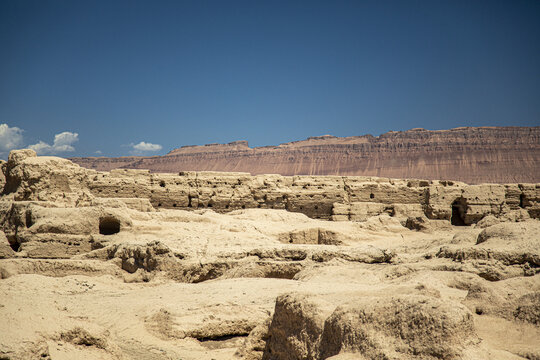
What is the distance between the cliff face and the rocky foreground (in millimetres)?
43943

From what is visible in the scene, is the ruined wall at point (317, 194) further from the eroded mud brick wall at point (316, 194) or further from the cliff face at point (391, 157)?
the cliff face at point (391, 157)

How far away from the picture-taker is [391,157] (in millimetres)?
65750

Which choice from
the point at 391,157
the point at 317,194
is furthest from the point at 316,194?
the point at 391,157

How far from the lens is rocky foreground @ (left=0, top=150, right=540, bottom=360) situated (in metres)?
3.22

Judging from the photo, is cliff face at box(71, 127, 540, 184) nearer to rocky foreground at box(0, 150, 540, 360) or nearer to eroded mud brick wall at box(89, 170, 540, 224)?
eroded mud brick wall at box(89, 170, 540, 224)

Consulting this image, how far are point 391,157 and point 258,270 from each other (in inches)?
2392

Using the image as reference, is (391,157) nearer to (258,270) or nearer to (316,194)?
(316,194)

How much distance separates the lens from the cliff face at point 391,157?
57.1 metres

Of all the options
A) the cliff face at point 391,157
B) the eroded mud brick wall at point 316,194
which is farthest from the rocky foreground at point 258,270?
the cliff face at point 391,157

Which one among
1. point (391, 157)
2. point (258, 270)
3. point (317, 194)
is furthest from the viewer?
point (391, 157)

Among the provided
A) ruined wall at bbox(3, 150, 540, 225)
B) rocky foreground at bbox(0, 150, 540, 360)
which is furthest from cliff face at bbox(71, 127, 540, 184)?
rocky foreground at bbox(0, 150, 540, 360)

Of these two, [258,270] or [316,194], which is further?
[316,194]

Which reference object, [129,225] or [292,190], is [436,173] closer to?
[292,190]

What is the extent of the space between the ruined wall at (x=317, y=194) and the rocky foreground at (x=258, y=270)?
0.15ft
